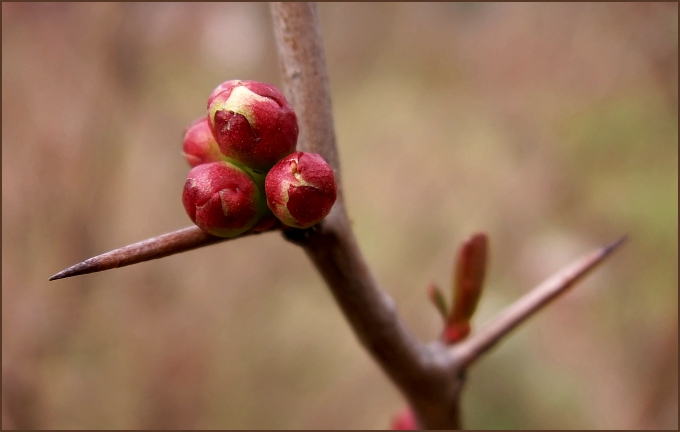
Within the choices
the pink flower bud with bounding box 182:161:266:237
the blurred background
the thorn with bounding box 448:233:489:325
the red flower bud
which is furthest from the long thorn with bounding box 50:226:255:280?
the blurred background

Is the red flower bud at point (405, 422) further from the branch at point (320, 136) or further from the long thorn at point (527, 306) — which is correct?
the branch at point (320, 136)

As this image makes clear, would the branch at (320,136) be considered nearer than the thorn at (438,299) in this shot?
Yes


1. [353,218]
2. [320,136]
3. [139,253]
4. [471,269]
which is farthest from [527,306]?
[353,218]

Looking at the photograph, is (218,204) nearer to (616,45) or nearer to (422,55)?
(616,45)

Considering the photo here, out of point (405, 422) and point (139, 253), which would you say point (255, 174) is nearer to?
point (139, 253)

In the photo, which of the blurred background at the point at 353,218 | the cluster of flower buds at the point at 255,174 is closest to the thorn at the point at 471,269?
the cluster of flower buds at the point at 255,174

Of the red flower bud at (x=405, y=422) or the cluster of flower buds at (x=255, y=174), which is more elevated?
the cluster of flower buds at (x=255, y=174)

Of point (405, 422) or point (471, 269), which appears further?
point (405, 422)

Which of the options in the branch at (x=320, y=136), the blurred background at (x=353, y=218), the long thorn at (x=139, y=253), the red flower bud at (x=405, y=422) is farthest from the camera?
the blurred background at (x=353, y=218)
